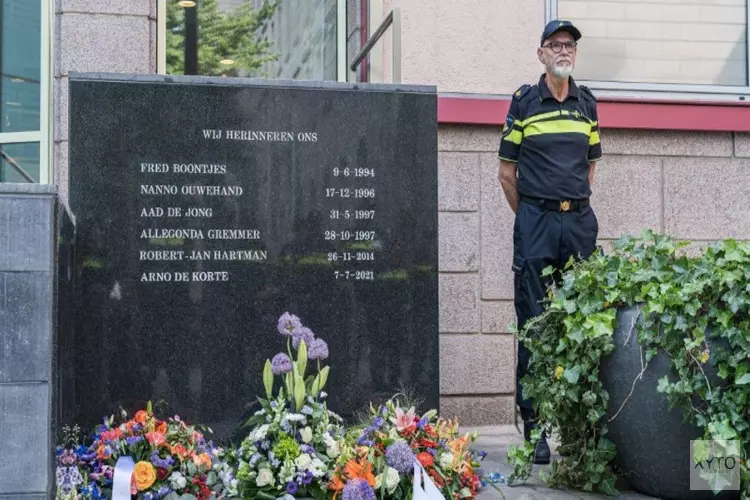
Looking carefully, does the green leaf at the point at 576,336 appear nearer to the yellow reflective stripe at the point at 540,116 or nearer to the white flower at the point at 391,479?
the white flower at the point at 391,479

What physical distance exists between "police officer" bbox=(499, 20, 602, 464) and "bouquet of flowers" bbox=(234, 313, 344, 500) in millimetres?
1275

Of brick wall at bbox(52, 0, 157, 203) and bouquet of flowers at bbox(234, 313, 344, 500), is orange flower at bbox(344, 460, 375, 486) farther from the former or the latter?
brick wall at bbox(52, 0, 157, 203)

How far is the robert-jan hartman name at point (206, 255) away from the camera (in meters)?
4.84

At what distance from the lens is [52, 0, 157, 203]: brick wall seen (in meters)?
6.54

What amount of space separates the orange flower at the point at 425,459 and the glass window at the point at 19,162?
395 cm

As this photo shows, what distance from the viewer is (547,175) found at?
5488 mm

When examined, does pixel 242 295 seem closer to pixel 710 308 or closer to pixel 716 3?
pixel 710 308

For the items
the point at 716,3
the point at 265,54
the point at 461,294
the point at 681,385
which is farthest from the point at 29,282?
the point at 716,3

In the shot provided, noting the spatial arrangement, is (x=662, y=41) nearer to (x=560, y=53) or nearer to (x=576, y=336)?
(x=560, y=53)

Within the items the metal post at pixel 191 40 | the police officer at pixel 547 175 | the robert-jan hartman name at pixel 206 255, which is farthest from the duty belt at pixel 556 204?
the metal post at pixel 191 40

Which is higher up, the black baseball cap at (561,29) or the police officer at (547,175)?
the black baseball cap at (561,29)

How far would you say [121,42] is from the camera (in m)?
6.56

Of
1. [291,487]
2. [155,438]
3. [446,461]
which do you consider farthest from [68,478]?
[446,461]

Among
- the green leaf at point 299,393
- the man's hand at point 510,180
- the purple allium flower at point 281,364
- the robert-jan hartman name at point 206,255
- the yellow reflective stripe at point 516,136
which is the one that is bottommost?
the green leaf at point 299,393
